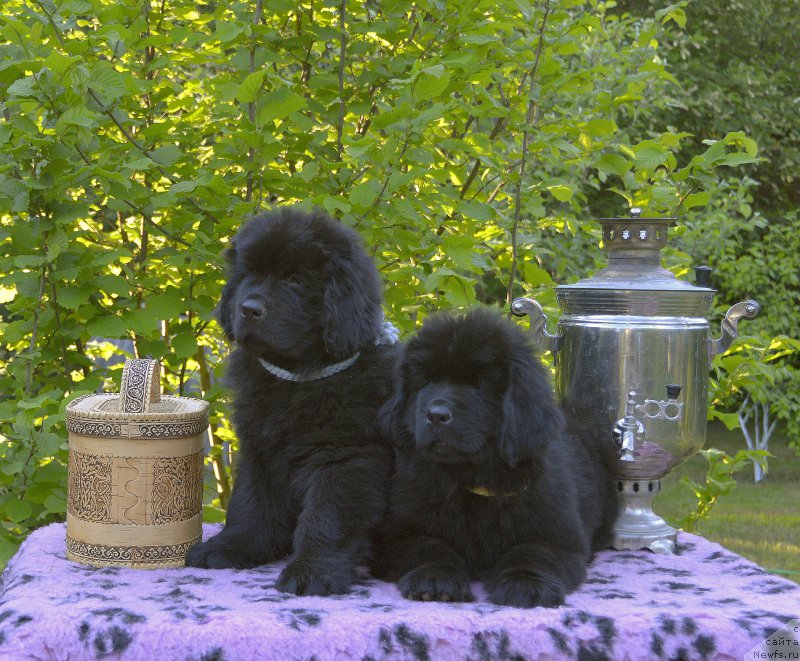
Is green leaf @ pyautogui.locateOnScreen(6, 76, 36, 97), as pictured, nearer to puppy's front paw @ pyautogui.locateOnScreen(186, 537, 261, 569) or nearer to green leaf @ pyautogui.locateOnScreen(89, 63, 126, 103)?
green leaf @ pyautogui.locateOnScreen(89, 63, 126, 103)

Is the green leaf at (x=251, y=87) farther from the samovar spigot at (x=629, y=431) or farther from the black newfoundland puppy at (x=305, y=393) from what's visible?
the samovar spigot at (x=629, y=431)

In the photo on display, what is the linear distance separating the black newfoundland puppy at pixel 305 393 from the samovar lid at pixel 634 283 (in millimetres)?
694

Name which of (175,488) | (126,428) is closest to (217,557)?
(175,488)

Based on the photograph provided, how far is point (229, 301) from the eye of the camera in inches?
100

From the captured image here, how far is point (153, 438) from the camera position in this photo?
244cm

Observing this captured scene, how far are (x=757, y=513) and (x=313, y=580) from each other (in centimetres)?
769

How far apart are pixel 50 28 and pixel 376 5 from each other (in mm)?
1571

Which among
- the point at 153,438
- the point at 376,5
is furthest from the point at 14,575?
the point at 376,5

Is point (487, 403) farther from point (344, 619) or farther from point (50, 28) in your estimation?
point (50, 28)

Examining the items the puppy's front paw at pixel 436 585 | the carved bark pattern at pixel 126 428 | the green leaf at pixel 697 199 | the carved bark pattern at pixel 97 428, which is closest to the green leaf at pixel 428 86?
the green leaf at pixel 697 199


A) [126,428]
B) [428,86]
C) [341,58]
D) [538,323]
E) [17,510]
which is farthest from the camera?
[341,58]

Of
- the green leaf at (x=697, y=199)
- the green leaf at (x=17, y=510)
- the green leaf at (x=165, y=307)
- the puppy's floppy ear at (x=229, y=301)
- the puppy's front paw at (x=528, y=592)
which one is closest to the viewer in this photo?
the puppy's front paw at (x=528, y=592)

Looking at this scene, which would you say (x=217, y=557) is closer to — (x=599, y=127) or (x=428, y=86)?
(x=428, y=86)

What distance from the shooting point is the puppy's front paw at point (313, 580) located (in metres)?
2.21
